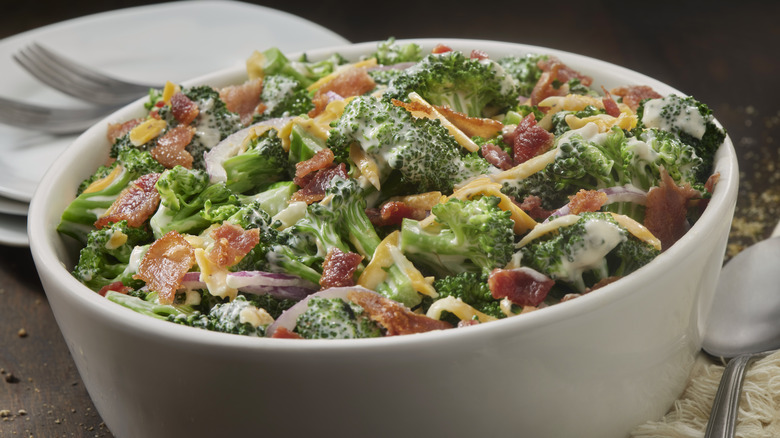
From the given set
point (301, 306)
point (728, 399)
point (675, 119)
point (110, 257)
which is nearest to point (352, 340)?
point (301, 306)

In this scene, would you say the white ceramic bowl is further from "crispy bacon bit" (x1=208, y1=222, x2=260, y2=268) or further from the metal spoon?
the metal spoon

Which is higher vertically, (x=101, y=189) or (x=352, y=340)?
(x=352, y=340)

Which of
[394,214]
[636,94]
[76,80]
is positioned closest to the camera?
[394,214]

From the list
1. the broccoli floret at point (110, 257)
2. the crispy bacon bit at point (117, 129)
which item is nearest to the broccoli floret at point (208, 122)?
the crispy bacon bit at point (117, 129)

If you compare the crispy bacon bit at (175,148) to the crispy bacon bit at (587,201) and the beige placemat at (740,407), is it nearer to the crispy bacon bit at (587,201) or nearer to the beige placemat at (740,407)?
the crispy bacon bit at (587,201)

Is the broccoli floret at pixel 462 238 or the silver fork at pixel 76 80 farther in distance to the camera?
the silver fork at pixel 76 80

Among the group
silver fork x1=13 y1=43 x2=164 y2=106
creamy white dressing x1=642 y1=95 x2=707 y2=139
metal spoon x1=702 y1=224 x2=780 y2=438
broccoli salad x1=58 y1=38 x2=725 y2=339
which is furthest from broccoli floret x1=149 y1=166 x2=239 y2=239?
silver fork x1=13 y1=43 x2=164 y2=106

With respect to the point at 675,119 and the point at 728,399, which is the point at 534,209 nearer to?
the point at 675,119
